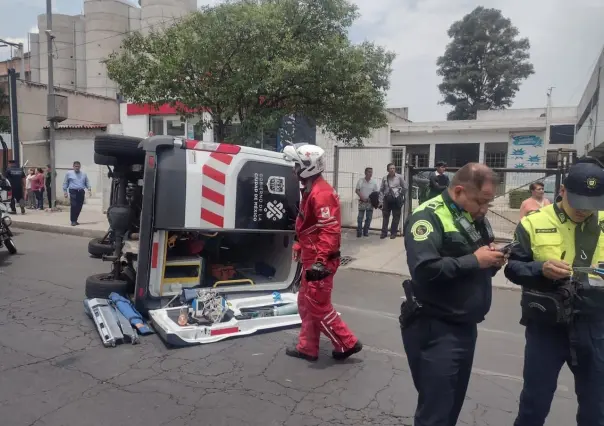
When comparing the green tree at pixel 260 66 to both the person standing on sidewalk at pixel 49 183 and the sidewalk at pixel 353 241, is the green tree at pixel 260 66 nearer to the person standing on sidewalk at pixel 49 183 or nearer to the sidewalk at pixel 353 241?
the sidewalk at pixel 353 241

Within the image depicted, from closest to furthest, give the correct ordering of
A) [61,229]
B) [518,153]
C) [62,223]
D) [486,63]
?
[61,229] → [62,223] → [518,153] → [486,63]

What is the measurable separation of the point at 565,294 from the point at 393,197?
8379mm

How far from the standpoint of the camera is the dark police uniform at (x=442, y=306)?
2393mm

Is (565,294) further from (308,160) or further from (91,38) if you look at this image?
(91,38)

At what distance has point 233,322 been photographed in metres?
4.86

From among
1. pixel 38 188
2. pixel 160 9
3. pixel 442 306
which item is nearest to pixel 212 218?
pixel 442 306

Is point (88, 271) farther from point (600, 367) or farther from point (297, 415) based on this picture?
point (600, 367)

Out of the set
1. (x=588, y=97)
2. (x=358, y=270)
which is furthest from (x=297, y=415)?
(x=588, y=97)

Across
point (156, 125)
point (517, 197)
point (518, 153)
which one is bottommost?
point (517, 197)

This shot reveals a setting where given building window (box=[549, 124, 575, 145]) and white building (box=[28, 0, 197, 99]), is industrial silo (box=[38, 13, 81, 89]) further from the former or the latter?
building window (box=[549, 124, 575, 145])

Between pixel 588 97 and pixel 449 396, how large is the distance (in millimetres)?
26935

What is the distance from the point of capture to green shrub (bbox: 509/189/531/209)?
405 inches

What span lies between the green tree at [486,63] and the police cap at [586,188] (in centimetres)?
4884

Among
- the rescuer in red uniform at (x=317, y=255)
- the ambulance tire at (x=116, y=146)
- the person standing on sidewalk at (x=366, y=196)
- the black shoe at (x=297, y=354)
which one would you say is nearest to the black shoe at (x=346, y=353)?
the rescuer in red uniform at (x=317, y=255)
